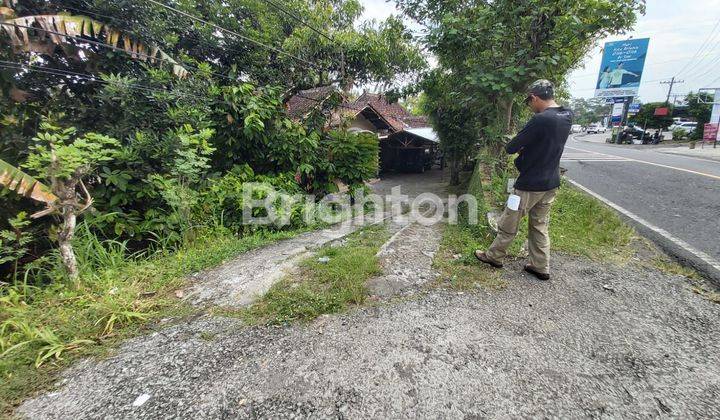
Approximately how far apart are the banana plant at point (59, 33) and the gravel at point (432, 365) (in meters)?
4.51

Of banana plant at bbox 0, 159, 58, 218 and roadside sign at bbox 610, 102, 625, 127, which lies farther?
roadside sign at bbox 610, 102, 625, 127

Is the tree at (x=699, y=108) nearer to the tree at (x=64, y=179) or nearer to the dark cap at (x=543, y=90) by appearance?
the dark cap at (x=543, y=90)

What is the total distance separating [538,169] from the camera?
3098 millimetres

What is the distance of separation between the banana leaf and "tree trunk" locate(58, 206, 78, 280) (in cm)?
19

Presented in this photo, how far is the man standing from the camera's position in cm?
300

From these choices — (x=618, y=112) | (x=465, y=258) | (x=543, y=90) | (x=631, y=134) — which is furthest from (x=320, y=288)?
(x=618, y=112)

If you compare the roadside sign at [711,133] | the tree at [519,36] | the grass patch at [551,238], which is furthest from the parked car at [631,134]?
the grass patch at [551,238]

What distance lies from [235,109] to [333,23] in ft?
26.2

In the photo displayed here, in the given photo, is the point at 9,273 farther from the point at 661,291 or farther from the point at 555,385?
the point at 661,291

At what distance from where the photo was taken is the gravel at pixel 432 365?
182 cm

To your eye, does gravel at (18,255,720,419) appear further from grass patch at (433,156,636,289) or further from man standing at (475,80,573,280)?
man standing at (475,80,573,280)

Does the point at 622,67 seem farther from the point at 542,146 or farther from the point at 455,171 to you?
the point at 542,146

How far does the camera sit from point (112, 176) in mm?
4184

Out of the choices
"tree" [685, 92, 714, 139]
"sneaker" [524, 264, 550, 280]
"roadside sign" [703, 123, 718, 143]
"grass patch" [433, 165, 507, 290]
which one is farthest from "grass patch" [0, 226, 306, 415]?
"tree" [685, 92, 714, 139]
